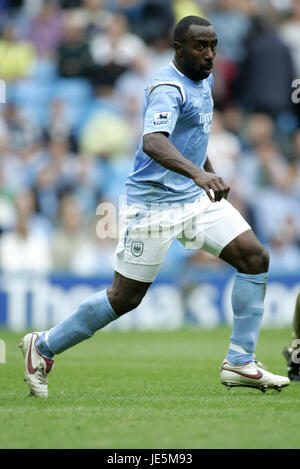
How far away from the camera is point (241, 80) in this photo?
16.1 meters

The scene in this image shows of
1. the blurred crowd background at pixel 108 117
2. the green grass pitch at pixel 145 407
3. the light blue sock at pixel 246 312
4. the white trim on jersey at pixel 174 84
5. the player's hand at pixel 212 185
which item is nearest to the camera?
the green grass pitch at pixel 145 407

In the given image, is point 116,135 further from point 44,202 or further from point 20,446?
point 20,446

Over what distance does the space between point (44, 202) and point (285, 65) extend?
15.3ft

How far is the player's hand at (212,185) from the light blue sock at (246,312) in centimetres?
81

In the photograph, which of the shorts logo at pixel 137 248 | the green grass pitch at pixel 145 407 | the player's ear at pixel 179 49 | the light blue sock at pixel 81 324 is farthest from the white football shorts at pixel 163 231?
the player's ear at pixel 179 49

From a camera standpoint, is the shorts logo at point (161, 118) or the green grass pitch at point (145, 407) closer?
the green grass pitch at point (145, 407)

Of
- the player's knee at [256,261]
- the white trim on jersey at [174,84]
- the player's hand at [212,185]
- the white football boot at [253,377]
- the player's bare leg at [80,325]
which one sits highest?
the white trim on jersey at [174,84]

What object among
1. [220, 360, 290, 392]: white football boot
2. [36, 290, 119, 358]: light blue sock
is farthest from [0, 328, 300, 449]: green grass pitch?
[36, 290, 119, 358]: light blue sock

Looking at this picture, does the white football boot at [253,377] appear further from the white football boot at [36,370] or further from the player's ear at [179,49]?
the player's ear at [179,49]

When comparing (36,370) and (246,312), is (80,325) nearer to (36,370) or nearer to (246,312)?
(36,370)

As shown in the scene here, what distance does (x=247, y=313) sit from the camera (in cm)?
635

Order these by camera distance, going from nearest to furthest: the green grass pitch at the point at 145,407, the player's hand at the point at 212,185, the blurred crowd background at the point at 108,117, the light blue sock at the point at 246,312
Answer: the green grass pitch at the point at 145,407 < the player's hand at the point at 212,185 < the light blue sock at the point at 246,312 < the blurred crowd background at the point at 108,117

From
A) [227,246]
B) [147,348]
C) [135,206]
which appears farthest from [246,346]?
[147,348]

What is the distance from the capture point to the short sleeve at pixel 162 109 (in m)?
5.91
